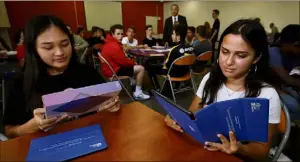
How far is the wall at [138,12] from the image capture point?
28.0ft

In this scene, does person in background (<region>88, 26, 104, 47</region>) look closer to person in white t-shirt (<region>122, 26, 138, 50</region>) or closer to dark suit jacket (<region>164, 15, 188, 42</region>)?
person in white t-shirt (<region>122, 26, 138, 50</region>)

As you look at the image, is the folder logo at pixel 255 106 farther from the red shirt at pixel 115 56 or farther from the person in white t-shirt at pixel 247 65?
the red shirt at pixel 115 56

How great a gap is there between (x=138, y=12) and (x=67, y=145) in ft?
28.6

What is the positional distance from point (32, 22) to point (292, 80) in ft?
6.30

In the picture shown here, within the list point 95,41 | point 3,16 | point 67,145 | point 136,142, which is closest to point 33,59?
point 67,145

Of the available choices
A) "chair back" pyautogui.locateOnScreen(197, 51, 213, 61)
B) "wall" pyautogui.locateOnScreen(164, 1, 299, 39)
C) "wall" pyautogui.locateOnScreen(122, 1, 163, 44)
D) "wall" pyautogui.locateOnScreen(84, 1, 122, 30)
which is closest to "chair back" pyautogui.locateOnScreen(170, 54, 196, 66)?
"chair back" pyautogui.locateOnScreen(197, 51, 213, 61)

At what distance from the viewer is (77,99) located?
0.76 m

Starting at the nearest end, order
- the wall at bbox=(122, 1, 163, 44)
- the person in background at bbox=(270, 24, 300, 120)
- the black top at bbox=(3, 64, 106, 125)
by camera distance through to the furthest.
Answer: the black top at bbox=(3, 64, 106, 125) → the person in background at bbox=(270, 24, 300, 120) → the wall at bbox=(122, 1, 163, 44)

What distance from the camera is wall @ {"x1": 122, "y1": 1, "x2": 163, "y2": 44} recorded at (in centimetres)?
853

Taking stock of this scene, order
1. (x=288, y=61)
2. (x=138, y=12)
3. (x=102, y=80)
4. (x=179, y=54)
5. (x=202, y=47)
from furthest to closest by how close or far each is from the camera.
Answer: (x=138, y=12) < (x=202, y=47) < (x=179, y=54) < (x=288, y=61) < (x=102, y=80)

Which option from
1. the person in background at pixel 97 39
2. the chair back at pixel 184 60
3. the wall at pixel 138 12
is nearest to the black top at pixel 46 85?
the chair back at pixel 184 60

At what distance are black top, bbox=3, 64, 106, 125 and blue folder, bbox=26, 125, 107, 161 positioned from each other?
0.36m

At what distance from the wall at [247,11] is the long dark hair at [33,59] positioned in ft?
23.4

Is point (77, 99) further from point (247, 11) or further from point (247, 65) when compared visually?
point (247, 11)
